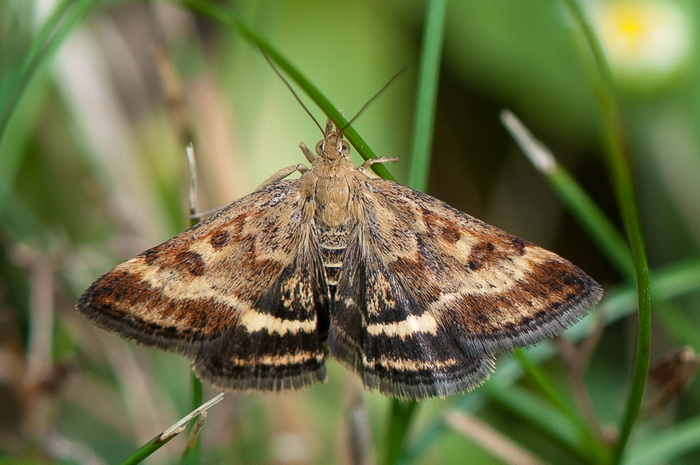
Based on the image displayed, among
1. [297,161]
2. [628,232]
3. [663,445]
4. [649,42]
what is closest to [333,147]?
[628,232]

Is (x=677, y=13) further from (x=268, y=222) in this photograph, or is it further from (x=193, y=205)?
(x=193, y=205)

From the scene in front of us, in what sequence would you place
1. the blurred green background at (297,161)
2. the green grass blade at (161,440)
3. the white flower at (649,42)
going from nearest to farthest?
the green grass blade at (161,440) < the blurred green background at (297,161) < the white flower at (649,42)

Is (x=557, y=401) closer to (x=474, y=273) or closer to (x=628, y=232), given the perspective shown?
(x=474, y=273)

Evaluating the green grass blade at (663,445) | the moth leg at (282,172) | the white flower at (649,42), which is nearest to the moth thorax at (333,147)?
the moth leg at (282,172)

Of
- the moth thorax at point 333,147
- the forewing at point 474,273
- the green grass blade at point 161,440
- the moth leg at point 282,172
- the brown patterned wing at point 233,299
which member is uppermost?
the moth leg at point 282,172

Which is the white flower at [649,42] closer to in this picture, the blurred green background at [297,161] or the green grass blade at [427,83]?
the blurred green background at [297,161]

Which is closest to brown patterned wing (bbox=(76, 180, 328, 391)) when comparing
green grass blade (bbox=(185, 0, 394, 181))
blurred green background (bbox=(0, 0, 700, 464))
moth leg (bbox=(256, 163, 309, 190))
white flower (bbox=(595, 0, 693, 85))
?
moth leg (bbox=(256, 163, 309, 190))

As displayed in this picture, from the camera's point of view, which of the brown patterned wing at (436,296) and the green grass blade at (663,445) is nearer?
the brown patterned wing at (436,296)
